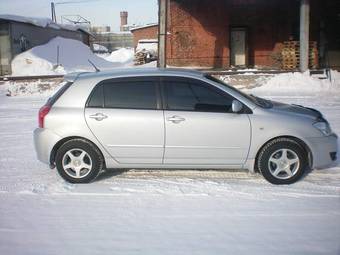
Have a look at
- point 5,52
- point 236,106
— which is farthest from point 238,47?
point 236,106

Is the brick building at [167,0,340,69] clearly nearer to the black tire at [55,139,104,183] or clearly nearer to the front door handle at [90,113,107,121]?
the front door handle at [90,113,107,121]

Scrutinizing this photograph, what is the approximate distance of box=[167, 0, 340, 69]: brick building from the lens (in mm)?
26656

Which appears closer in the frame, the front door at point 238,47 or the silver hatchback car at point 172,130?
the silver hatchback car at point 172,130

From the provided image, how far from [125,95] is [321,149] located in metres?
2.83

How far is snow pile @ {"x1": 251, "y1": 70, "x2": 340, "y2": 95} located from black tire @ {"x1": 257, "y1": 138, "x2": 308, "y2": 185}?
10.6 meters

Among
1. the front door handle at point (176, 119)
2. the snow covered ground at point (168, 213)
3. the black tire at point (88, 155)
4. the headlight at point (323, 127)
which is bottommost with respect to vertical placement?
the snow covered ground at point (168, 213)

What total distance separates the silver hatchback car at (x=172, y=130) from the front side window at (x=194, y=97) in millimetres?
14

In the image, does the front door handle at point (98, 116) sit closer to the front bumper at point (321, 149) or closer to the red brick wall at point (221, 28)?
the front bumper at point (321, 149)

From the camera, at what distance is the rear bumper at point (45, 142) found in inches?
250

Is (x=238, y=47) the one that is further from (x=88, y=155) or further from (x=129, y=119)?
(x=88, y=155)

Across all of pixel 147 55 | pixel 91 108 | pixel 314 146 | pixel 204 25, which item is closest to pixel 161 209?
pixel 91 108

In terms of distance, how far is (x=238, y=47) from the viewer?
2808 cm

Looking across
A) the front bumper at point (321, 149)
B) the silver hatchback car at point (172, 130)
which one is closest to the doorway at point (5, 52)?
the silver hatchback car at point (172, 130)

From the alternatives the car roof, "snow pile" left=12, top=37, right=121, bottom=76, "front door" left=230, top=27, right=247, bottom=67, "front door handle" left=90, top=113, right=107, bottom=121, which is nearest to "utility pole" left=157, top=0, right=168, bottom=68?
"front door" left=230, top=27, right=247, bottom=67
